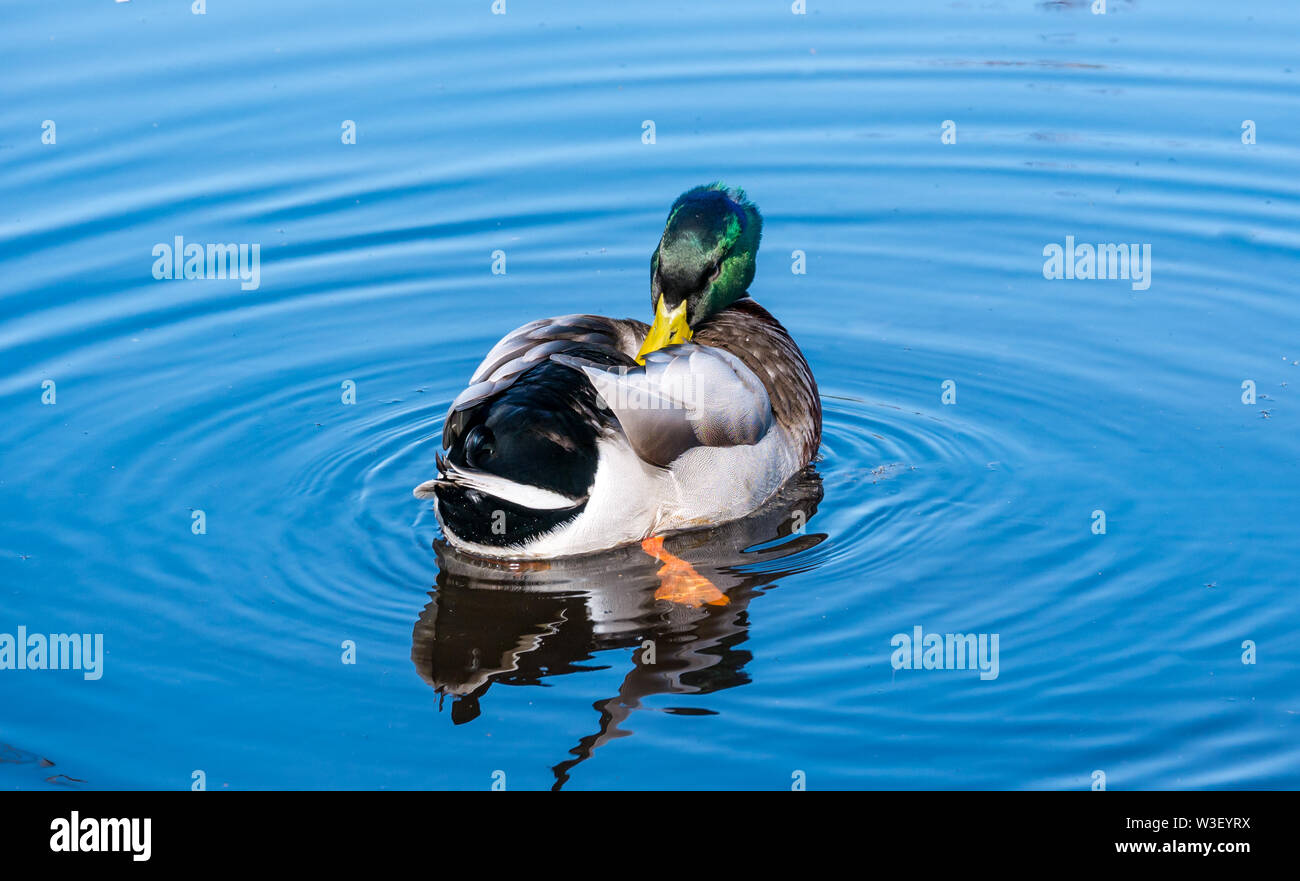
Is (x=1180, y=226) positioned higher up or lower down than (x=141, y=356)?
higher up

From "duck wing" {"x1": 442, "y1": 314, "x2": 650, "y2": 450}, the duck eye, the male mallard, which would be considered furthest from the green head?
the duck eye

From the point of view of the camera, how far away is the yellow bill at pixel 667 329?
7676 millimetres

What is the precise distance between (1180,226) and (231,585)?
6914 mm

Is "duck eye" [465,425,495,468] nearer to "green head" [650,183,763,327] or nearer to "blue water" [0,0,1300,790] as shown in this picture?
"blue water" [0,0,1300,790]

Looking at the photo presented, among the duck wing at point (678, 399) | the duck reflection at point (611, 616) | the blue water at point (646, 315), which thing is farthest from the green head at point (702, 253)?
the duck reflection at point (611, 616)

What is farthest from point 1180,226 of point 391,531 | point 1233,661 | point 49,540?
point 49,540

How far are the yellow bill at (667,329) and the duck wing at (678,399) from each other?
37 centimetres

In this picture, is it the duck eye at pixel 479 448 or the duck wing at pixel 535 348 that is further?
the duck wing at pixel 535 348

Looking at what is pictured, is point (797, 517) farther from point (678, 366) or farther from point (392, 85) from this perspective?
point (392, 85)

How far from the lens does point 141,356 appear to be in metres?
9.05

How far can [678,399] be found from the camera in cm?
706

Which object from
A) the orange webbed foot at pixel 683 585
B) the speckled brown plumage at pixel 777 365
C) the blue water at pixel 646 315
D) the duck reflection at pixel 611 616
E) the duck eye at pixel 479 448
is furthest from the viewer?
the speckled brown plumage at pixel 777 365

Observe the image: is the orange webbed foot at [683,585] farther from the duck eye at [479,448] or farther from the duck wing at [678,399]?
the duck eye at [479,448]

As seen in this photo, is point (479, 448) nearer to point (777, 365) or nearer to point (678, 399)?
point (678, 399)
